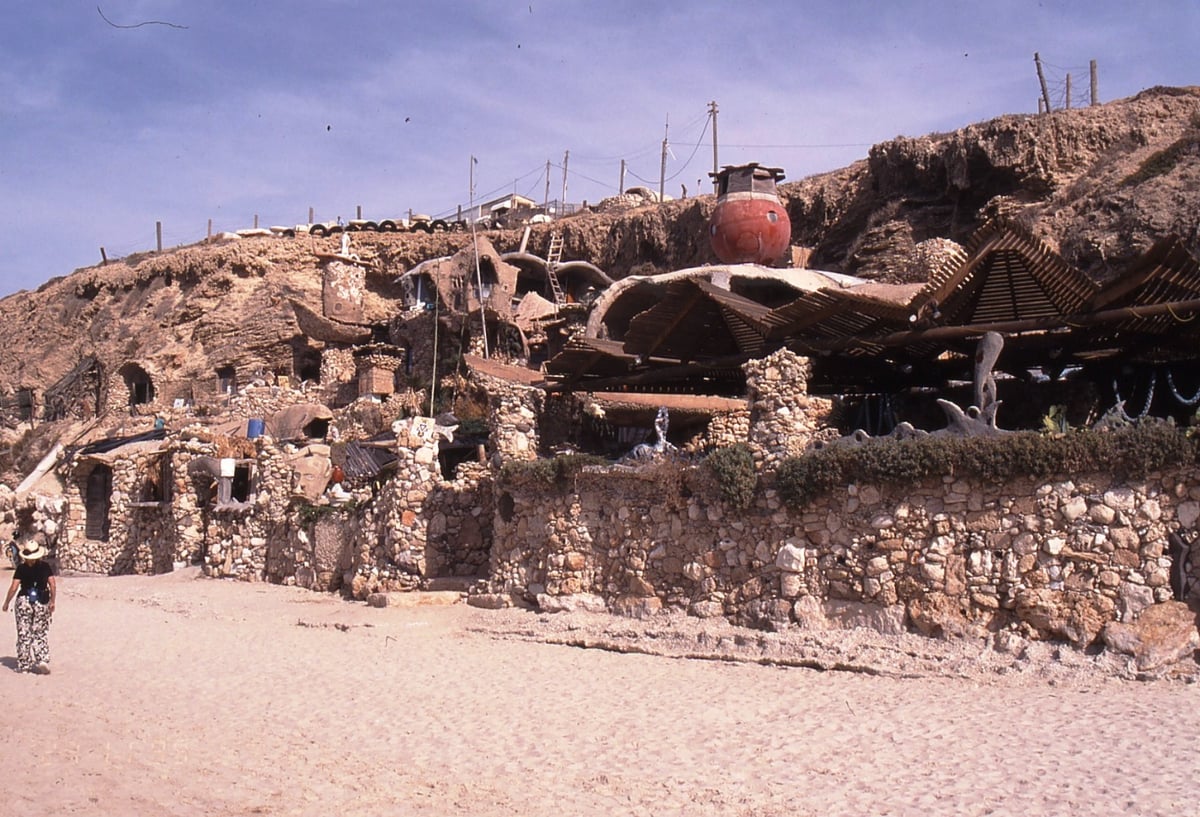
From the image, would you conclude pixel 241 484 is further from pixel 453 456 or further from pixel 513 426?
pixel 513 426

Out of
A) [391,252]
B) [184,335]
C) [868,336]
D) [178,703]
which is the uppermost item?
[391,252]

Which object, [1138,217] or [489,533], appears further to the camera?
[1138,217]

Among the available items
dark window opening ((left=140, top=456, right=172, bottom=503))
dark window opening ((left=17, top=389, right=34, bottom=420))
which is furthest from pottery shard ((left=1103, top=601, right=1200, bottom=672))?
dark window opening ((left=17, top=389, right=34, bottom=420))

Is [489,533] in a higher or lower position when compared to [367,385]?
lower

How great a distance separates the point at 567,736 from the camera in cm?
803

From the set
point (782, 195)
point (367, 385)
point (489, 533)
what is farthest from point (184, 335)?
point (489, 533)

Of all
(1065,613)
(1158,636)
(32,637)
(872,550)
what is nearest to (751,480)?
(872,550)

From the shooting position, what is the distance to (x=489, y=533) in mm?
14836

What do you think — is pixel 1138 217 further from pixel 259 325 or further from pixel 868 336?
pixel 259 325

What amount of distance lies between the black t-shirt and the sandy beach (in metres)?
0.84

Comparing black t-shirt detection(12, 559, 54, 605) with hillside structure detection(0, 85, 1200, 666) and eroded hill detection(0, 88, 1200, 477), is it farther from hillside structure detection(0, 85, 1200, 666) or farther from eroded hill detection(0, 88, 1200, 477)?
eroded hill detection(0, 88, 1200, 477)

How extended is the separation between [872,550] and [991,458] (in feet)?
4.70

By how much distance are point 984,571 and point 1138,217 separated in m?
13.9

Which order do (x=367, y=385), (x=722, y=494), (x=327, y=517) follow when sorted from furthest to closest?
1. (x=367, y=385)
2. (x=327, y=517)
3. (x=722, y=494)
